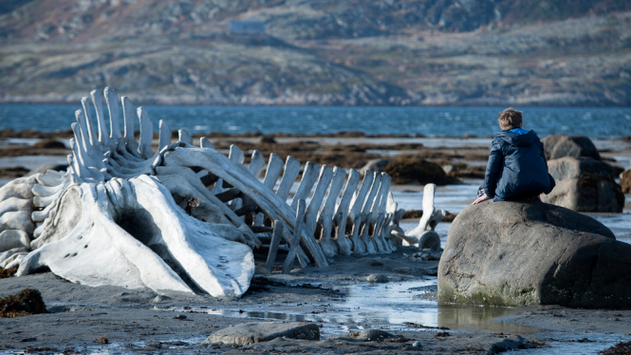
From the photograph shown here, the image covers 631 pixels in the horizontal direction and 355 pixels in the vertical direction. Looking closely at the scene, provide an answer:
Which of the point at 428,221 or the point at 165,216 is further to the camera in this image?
the point at 428,221

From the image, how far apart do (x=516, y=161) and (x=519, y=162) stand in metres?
0.03

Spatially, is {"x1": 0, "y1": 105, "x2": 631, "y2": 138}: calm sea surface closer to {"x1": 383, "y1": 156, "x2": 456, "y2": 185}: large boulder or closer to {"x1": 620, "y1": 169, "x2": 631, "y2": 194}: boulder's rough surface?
{"x1": 383, "y1": 156, "x2": 456, "y2": 185}: large boulder

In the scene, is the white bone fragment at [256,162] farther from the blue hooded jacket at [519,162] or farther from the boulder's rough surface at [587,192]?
the boulder's rough surface at [587,192]

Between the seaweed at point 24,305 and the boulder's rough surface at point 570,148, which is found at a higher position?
the boulder's rough surface at point 570,148

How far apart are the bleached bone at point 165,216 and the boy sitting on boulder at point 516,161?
233 centimetres

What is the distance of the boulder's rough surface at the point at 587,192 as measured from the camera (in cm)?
1530

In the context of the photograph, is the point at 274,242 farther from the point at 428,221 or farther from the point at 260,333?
the point at 428,221

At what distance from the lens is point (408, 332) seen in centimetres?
523

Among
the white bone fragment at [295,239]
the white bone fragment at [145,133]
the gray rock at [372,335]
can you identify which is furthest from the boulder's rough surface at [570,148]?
the gray rock at [372,335]

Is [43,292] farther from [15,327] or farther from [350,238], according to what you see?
[350,238]

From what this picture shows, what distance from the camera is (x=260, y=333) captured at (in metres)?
4.71

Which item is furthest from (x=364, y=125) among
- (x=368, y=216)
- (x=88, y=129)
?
(x=88, y=129)

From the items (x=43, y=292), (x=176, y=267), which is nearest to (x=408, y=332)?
(x=176, y=267)

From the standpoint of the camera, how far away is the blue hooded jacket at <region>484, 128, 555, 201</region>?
6484 millimetres
